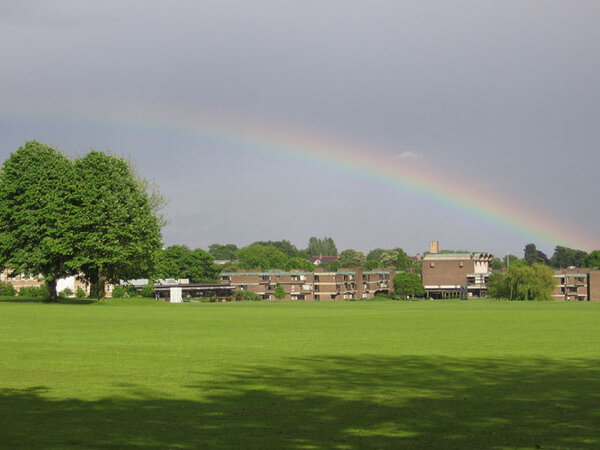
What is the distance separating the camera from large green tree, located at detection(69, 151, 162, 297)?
87250 mm

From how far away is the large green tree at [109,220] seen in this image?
8725 centimetres

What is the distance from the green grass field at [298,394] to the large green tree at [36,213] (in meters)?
54.7

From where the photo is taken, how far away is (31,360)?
26.1 m

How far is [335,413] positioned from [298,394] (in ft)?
9.33

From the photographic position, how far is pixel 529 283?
154m

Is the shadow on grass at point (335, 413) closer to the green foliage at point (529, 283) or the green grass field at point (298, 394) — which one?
the green grass field at point (298, 394)

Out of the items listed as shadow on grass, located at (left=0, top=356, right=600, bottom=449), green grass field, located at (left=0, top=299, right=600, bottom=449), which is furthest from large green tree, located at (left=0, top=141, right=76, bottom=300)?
shadow on grass, located at (left=0, top=356, right=600, bottom=449)

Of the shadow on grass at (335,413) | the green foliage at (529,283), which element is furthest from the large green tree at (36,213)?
the green foliage at (529,283)

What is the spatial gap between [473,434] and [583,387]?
726 centimetres

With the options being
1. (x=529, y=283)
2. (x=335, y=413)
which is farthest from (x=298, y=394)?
(x=529, y=283)

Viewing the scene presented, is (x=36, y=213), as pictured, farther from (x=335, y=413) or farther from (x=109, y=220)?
A: (x=335, y=413)

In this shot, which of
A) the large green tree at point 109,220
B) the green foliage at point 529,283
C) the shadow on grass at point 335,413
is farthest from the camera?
the green foliage at point 529,283

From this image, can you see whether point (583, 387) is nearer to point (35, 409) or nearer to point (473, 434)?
point (473, 434)

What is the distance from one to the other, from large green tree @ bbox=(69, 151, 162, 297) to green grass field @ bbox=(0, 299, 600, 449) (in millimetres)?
53508
